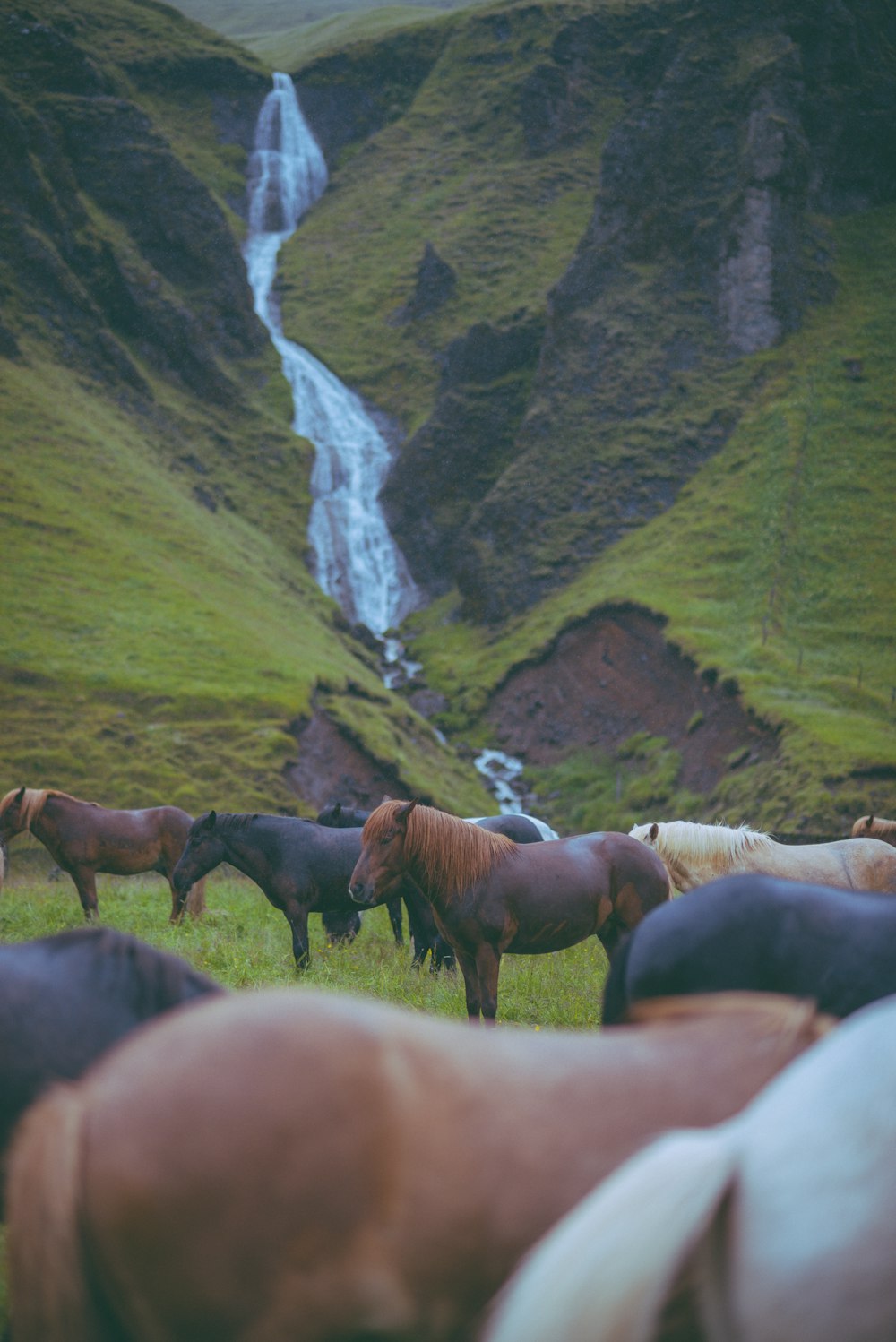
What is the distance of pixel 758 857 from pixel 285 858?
18.1 feet

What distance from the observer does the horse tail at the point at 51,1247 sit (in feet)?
9.22

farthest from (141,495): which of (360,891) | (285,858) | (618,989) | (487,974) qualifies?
(618,989)

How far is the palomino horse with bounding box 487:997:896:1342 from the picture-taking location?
2.68 m

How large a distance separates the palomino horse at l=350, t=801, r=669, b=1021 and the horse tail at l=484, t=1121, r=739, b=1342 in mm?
6088

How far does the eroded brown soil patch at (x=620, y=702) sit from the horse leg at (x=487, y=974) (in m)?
30.8

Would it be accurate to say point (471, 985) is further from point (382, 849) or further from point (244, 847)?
point (244, 847)

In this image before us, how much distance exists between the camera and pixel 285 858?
12.5 m

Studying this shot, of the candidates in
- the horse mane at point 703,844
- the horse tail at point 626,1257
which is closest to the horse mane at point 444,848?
the horse mane at point 703,844

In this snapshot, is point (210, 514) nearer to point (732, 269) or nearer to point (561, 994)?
point (732, 269)

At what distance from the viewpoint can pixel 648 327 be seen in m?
62.1

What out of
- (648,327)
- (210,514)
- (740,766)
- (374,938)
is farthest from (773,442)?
(374,938)

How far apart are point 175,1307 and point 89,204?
7707 cm

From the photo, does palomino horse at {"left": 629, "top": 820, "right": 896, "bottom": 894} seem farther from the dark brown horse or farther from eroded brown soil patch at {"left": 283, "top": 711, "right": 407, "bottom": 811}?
eroded brown soil patch at {"left": 283, "top": 711, "right": 407, "bottom": 811}

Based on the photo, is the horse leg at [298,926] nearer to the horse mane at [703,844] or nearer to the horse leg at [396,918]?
the horse leg at [396,918]
